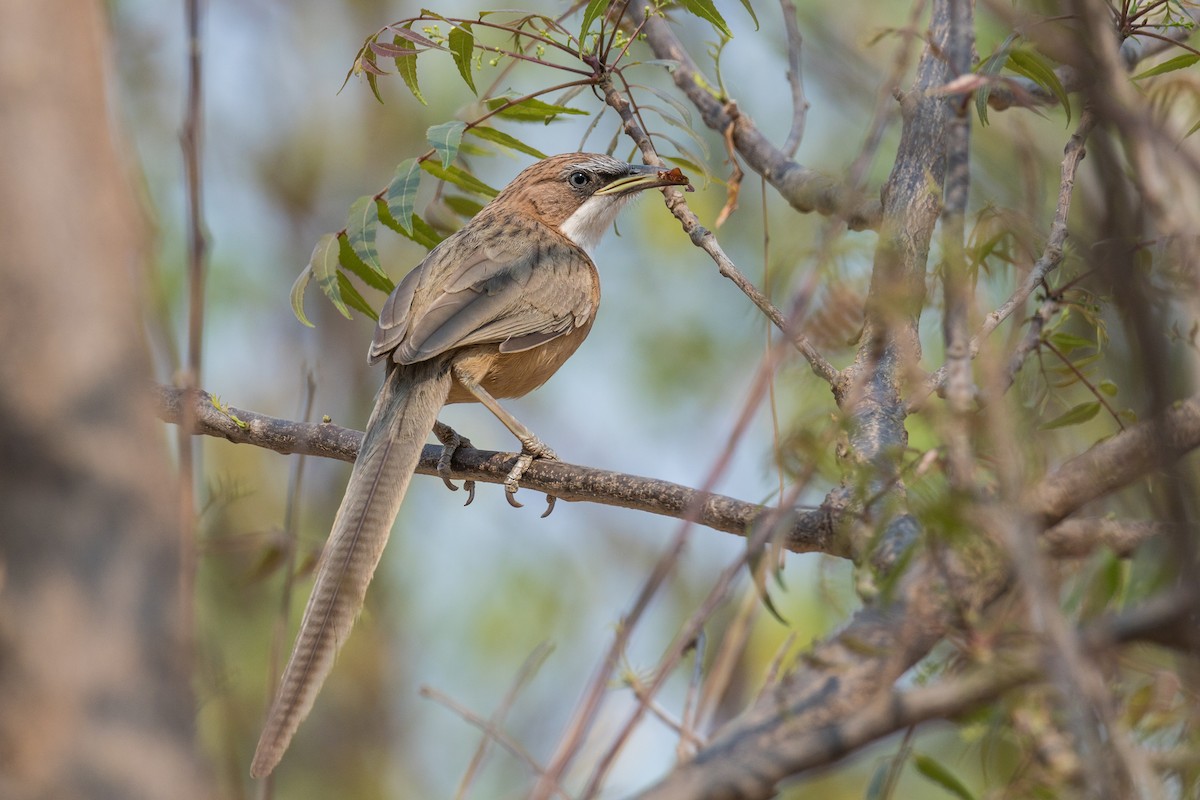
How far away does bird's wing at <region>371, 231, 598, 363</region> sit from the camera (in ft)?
17.7

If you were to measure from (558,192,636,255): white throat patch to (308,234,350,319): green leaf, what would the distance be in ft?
7.24

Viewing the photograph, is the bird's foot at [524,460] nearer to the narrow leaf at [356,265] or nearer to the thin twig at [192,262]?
the narrow leaf at [356,265]

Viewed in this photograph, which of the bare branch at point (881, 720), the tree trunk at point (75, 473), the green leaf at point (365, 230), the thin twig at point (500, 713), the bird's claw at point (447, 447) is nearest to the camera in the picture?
the tree trunk at point (75, 473)

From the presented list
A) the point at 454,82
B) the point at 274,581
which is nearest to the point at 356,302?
the point at 274,581

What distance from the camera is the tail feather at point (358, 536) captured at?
3219 mm

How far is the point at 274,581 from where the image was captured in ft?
35.7

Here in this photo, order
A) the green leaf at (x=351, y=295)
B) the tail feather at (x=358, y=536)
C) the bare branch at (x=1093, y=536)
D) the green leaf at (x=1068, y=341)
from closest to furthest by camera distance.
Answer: the bare branch at (x=1093, y=536) → the tail feather at (x=358, y=536) → the green leaf at (x=1068, y=341) → the green leaf at (x=351, y=295)

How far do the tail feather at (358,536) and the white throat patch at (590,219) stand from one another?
1679 millimetres

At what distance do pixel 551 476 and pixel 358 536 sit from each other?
2.49 ft

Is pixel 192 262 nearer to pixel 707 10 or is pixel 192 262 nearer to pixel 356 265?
pixel 356 265

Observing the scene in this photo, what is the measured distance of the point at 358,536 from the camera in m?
4.42

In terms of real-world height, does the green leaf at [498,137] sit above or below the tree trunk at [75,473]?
above

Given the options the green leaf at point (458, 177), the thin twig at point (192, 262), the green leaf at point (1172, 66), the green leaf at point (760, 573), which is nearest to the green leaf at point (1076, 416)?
the green leaf at point (1172, 66)

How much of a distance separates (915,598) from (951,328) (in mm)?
576
